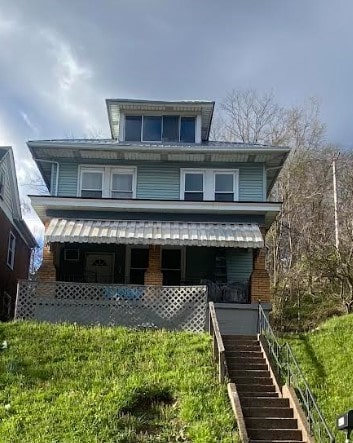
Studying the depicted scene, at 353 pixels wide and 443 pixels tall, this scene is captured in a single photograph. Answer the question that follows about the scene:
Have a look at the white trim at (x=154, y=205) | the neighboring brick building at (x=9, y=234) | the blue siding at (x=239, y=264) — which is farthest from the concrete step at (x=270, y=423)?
the neighboring brick building at (x=9, y=234)

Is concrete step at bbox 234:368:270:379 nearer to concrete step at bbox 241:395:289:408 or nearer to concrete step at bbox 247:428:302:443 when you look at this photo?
concrete step at bbox 241:395:289:408

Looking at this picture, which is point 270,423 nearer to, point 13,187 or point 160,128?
point 160,128

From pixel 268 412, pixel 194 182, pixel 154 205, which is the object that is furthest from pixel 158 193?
pixel 268 412

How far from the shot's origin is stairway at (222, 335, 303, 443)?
39.4 ft

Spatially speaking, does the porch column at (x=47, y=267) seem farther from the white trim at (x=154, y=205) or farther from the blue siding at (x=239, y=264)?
the blue siding at (x=239, y=264)

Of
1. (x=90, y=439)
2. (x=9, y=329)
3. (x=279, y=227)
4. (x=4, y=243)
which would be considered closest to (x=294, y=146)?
(x=279, y=227)

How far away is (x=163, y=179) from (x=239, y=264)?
4191mm

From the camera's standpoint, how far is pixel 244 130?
38.8 m

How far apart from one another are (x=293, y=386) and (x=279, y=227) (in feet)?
68.5

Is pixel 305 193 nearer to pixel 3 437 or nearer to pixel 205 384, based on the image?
pixel 205 384

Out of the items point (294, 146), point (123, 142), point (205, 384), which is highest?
point (294, 146)

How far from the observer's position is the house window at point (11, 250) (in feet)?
85.5

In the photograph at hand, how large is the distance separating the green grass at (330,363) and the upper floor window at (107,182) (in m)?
8.09

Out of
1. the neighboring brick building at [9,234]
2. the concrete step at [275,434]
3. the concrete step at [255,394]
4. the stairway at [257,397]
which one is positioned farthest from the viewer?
the neighboring brick building at [9,234]
